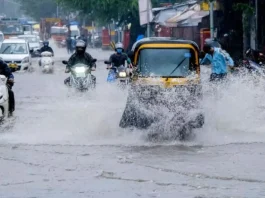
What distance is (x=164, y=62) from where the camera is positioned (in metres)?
15.1

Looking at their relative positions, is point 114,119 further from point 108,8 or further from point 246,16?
point 108,8

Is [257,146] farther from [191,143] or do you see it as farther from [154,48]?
[154,48]

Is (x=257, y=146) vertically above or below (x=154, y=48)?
below

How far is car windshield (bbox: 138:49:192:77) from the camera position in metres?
15.0

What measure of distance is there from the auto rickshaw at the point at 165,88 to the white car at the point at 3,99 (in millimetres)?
2537

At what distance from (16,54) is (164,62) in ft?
90.0

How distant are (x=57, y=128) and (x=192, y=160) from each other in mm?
4615

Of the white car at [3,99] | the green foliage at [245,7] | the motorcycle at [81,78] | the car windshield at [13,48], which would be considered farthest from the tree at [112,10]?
the white car at [3,99]

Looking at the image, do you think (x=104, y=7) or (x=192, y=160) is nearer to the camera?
(x=192, y=160)

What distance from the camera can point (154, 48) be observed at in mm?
15281

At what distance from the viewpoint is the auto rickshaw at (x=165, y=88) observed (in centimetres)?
1430

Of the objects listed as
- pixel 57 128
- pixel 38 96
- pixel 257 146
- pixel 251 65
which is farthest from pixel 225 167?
pixel 38 96

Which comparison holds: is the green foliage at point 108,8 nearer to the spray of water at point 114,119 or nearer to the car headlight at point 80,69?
the spray of water at point 114,119

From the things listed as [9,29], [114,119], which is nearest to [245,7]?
[114,119]
